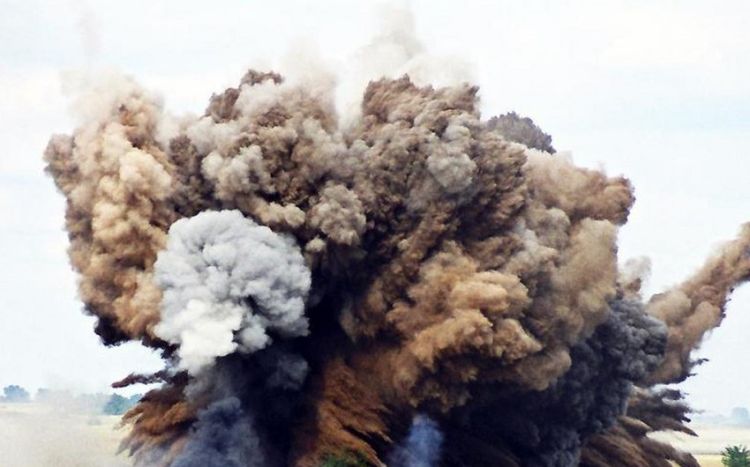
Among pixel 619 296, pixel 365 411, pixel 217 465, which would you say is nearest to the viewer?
pixel 217 465

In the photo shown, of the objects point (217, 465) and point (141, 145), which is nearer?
point (217, 465)

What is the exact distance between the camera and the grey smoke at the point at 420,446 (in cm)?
6838

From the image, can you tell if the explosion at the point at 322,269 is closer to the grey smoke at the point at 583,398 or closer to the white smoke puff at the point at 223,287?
the white smoke puff at the point at 223,287

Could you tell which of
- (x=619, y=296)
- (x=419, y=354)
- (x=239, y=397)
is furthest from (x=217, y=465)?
(x=619, y=296)

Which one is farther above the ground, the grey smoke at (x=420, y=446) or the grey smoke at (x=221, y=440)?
the grey smoke at (x=420, y=446)

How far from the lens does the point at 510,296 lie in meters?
66.6

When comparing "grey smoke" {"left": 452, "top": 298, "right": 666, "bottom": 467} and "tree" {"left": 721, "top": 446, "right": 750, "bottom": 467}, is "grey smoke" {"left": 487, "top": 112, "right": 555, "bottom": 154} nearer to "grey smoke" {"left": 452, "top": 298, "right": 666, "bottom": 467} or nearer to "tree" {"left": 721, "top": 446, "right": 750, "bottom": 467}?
"grey smoke" {"left": 452, "top": 298, "right": 666, "bottom": 467}

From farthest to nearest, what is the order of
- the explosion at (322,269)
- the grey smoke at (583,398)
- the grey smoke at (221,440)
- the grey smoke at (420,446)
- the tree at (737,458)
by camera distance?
the tree at (737,458)
the grey smoke at (583,398)
the grey smoke at (420,446)
the explosion at (322,269)
the grey smoke at (221,440)

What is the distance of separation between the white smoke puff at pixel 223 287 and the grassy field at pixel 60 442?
1320 centimetres

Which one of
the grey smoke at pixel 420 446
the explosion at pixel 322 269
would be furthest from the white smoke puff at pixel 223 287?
the grey smoke at pixel 420 446

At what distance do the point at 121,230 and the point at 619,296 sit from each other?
879 inches

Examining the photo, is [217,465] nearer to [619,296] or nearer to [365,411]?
[365,411]

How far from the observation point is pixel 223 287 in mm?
64000

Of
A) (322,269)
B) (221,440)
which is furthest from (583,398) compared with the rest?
(221,440)
